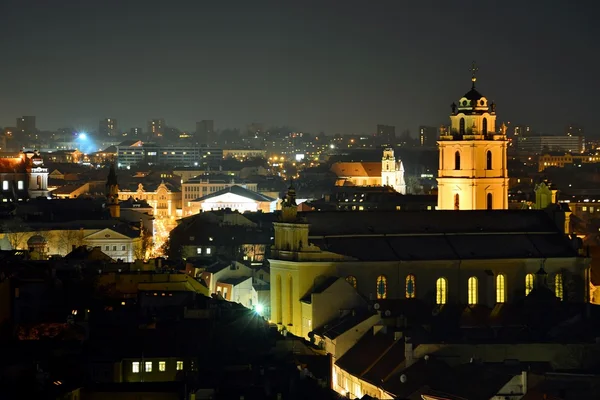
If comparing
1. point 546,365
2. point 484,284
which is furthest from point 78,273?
point 546,365

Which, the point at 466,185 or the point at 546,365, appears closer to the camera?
the point at 546,365

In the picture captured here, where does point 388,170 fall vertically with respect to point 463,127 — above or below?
below

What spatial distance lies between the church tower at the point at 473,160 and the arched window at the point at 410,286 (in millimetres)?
16983

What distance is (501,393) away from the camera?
50.7 metres

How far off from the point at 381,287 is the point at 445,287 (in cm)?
269

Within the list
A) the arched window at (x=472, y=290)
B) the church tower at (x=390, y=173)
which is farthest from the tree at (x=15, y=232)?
the church tower at (x=390, y=173)

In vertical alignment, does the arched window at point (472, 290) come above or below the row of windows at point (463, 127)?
below

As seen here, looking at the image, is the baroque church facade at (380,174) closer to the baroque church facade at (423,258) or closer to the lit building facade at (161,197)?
the lit building facade at (161,197)

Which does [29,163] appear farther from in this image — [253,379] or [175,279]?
[253,379]

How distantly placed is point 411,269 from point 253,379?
1005 inches

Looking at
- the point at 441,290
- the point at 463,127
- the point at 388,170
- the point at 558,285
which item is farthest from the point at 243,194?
the point at 441,290

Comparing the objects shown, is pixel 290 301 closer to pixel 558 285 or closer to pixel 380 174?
pixel 558 285

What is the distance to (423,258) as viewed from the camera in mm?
76125

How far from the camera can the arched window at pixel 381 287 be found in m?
75.4
